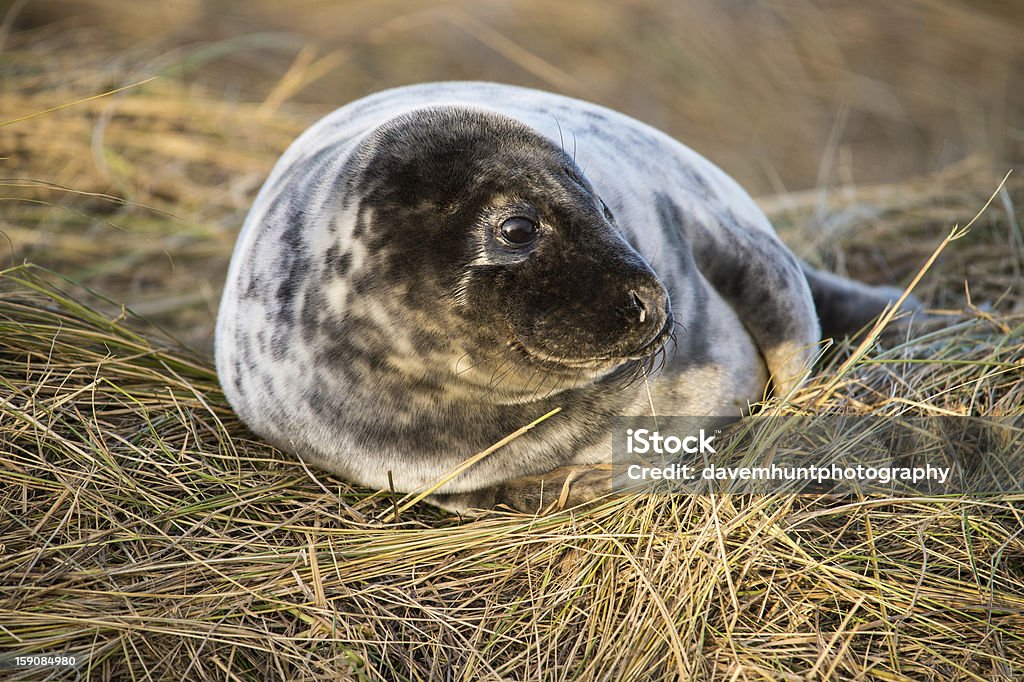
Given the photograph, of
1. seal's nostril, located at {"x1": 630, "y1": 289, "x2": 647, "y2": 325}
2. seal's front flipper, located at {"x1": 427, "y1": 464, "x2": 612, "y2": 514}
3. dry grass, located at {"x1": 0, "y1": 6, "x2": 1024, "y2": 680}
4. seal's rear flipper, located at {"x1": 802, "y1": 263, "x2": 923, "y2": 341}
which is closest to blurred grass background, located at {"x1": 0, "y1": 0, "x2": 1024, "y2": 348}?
seal's rear flipper, located at {"x1": 802, "y1": 263, "x2": 923, "y2": 341}

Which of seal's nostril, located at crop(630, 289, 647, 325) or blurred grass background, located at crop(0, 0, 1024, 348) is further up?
seal's nostril, located at crop(630, 289, 647, 325)

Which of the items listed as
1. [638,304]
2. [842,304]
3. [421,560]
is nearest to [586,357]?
[638,304]

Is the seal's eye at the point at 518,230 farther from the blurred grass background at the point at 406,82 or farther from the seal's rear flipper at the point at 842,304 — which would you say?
the blurred grass background at the point at 406,82

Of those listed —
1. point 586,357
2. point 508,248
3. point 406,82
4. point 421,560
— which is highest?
point 508,248

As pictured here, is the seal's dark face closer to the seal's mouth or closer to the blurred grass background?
the seal's mouth

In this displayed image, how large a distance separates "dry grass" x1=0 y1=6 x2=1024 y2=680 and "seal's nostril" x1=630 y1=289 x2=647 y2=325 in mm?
550

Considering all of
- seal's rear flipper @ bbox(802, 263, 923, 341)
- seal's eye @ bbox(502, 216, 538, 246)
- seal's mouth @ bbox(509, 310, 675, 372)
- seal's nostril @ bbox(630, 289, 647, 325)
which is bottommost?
seal's rear flipper @ bbox(802, 263, 923, 341)

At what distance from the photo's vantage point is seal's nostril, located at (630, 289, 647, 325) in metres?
2.13

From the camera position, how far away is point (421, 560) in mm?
2406

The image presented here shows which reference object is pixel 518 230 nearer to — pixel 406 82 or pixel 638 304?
pixel 638 304

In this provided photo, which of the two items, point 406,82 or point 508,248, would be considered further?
point 406,82

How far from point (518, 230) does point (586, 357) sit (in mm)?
335

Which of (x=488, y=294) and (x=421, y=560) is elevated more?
(x=488, y=294)

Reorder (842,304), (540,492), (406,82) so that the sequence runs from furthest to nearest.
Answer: (406,82) → (842,304) → (540,492)
